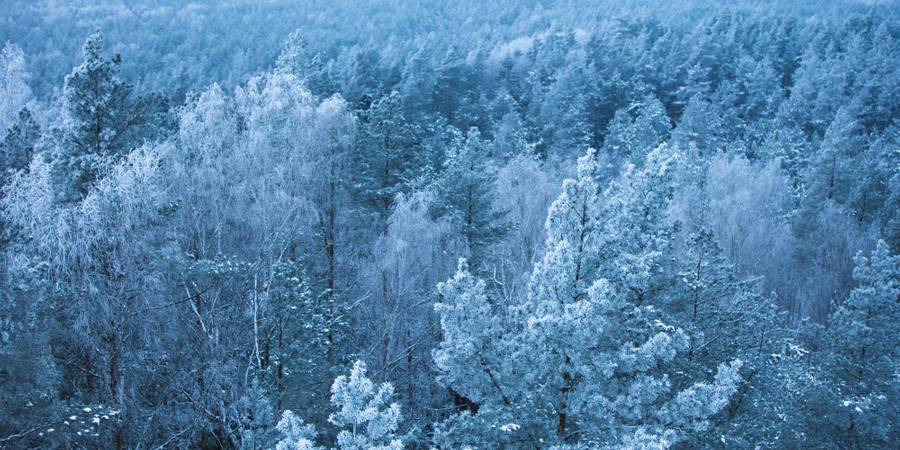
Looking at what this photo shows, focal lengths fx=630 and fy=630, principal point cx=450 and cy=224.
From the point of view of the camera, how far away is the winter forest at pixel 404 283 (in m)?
9.89

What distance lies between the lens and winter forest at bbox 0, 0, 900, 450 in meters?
9.89

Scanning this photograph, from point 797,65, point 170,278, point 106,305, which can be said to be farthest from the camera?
point 797,65

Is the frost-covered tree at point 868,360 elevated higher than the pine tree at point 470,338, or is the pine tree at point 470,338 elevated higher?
the pine tree at point 470,338

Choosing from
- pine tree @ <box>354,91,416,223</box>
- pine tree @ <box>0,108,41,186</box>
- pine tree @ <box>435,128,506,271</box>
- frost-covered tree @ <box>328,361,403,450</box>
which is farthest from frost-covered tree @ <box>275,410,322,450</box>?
pine tree @ <box>354,91,416,223</box>

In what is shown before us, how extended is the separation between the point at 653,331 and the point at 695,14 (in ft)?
296

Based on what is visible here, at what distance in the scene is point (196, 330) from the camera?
48.0 ft

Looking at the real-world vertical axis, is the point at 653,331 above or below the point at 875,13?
below

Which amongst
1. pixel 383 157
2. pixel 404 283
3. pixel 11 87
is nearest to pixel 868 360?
pixel 404 283

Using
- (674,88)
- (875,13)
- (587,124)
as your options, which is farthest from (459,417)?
(875,13)

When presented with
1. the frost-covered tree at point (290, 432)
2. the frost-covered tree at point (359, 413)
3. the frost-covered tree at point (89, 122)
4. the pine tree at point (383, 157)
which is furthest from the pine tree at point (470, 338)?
the pine tree at point (383, 157)

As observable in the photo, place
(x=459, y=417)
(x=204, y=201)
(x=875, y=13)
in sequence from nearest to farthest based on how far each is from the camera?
(x=459, y=417)
(x=204, y=201)
(x=875, y=13)

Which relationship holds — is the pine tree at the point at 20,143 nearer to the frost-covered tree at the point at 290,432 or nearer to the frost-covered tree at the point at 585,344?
the frost-covered tree at the point at 290,432

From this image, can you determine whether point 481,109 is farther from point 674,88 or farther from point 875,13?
point 875,13

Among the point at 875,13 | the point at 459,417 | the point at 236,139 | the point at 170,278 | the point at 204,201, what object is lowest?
the point at 459,417
